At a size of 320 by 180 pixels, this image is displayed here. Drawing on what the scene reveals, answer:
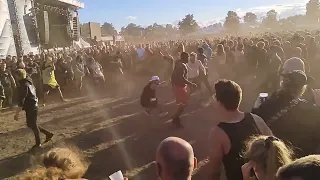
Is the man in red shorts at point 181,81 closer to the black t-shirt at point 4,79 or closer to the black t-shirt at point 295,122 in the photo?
the black t-shirt at point 295,122

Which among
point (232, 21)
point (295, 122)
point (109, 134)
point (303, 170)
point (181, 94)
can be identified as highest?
point (232, 21)

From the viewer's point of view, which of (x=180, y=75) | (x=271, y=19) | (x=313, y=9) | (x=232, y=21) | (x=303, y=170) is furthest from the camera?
(x=271, y=19)

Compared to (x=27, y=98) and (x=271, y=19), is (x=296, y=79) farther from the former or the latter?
(x=271, y=19)

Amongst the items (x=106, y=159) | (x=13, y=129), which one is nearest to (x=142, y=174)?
(x=106, y=159)

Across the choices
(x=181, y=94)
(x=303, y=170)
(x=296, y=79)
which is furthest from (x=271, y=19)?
(x=303, y=170)

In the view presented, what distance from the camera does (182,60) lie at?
759cm

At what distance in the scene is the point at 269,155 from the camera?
1.98m

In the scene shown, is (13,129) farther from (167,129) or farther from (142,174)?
(142,174)

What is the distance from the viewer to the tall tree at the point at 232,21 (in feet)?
260

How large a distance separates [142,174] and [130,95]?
734 centimetres

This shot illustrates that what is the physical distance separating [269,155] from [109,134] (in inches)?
245

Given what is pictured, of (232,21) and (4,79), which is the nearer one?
(4,79)

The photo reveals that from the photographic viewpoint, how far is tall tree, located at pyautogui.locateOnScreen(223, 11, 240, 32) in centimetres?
7938

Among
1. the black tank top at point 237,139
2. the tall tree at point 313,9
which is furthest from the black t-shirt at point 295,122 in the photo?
the tall tree at point 313,9
